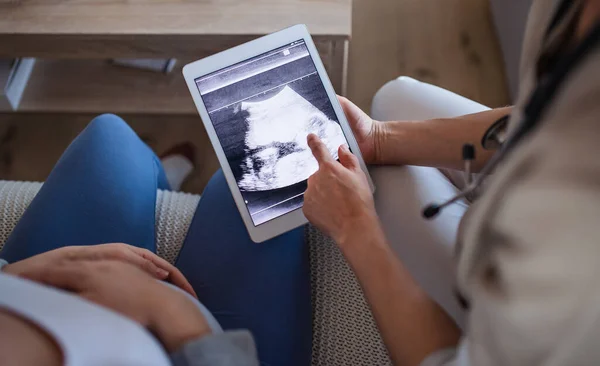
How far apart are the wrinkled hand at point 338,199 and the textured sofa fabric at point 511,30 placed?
2.37 ft

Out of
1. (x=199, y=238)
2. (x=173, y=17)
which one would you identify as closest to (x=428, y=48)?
(x=173, y=17)

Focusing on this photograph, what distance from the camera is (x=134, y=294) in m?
Result: 0.60

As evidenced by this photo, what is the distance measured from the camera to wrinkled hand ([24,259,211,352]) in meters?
0.58

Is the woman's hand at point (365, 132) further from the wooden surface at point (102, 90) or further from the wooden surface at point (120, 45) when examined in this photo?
the wooden surface at point (102, 90)

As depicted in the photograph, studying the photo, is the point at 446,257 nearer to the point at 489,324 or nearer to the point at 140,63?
the point at 489,324

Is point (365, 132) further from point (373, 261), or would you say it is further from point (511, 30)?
point (511, 30)

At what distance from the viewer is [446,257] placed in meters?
0.69

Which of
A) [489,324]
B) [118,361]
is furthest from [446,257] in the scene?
[118,361]

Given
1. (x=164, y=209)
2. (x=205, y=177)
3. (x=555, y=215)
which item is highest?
(x=555, y=215)

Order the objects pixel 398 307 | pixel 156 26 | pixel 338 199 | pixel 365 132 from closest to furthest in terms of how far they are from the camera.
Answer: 1. pixel 398 307
2. pixel 338 199
3. pixel 365 132
4. pixel 156 26

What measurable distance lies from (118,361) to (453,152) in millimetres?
562

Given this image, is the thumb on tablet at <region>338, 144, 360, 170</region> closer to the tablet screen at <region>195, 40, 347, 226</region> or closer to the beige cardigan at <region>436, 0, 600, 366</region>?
the tablet screen at <region>195, 40, 347, 226</region>

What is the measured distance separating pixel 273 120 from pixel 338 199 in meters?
0.18

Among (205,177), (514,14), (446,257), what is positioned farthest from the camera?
(205,177)
